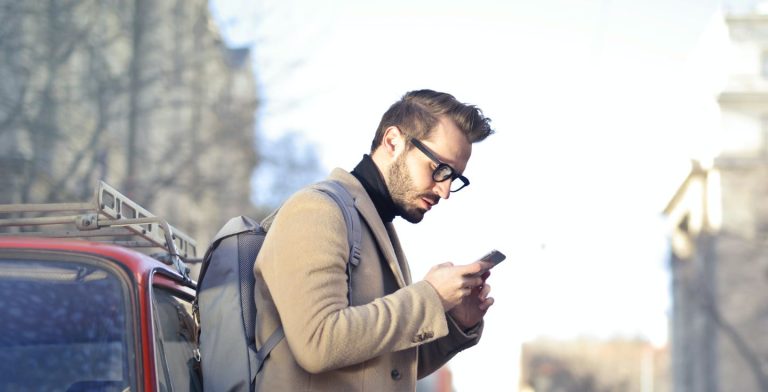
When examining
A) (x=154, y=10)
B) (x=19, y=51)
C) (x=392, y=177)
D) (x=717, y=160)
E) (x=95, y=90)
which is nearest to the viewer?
(x=392, y=177)

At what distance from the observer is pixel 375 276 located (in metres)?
3.65

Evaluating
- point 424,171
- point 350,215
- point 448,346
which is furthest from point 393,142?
point 448,346

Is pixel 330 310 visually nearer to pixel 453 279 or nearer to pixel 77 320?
pixel 453 279

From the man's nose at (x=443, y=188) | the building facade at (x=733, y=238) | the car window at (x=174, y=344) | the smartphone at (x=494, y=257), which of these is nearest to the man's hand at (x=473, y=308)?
the smartphone at (x=494, y=257)

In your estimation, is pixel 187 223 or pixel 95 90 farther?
pixel 187 223

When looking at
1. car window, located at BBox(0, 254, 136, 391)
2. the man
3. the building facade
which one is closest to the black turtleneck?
the man

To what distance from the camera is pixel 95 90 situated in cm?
2033

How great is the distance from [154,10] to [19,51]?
3677 mm

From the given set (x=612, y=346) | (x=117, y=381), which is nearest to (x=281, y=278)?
(x=117, y=381)

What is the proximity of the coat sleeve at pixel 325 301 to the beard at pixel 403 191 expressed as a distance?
402mm

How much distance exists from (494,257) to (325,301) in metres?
0.58

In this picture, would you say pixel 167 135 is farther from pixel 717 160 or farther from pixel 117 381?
pixel 717 160

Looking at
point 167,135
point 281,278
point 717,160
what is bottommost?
point 281,278

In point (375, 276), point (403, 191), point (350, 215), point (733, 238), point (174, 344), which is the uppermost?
point (733, 238)
